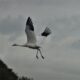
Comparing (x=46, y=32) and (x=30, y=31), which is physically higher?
(x=30, y=31)

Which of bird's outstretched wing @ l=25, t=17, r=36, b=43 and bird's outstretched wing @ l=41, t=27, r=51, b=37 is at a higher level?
bird's outstretched wing @ l=25, t=17, r=36, b=43

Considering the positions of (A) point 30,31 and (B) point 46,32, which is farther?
(A) point 30,31

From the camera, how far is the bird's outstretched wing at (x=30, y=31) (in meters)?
66.5

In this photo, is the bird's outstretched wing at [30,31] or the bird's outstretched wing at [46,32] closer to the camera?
the bird's outstretched wing at [46,32]

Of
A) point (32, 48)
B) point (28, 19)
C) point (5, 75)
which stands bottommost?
point (32, 48)

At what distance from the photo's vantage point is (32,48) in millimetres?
63250

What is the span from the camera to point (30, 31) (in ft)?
220

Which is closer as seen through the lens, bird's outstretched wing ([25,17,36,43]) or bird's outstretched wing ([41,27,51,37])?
bird's outstretched wing ([41,27,51,37])

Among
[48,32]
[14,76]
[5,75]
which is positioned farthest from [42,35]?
[14,76]

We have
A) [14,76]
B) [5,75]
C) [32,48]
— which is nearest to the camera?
[32,48]

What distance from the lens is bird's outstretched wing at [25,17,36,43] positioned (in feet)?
218

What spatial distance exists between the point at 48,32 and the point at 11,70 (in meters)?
105

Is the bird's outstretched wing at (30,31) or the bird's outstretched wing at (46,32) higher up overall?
the bird's outstretched wing at (30,31)

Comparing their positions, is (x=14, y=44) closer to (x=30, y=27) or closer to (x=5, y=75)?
(x=30, y=27)
